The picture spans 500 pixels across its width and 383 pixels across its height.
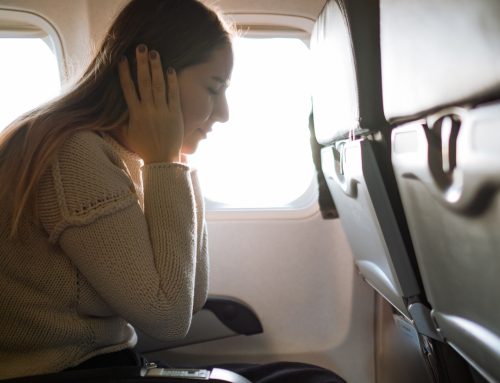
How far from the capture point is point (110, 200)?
842 mm

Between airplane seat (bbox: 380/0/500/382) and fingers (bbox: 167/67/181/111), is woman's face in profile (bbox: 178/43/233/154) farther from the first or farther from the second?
airplane seat (bbox: 380/0/500/382)

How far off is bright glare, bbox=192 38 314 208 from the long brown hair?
3.04ft

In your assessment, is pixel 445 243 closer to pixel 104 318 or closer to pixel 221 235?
pixel 104 318

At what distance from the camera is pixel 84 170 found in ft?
2.79

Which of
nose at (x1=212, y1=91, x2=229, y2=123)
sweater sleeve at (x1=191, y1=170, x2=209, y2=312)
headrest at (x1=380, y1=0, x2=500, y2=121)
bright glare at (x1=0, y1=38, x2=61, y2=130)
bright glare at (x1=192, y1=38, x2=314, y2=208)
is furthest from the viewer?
bright glare at (x1=192, y1=38, x2=314, y2=208)

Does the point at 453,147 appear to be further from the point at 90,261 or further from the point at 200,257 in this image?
the point at 200,257

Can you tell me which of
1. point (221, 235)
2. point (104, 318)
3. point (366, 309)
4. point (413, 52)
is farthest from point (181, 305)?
point (366, 309)

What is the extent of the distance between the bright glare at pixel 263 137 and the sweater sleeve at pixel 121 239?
108 centimetres

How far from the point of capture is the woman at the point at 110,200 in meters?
0.84

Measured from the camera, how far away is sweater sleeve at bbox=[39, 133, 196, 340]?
0.83 meters

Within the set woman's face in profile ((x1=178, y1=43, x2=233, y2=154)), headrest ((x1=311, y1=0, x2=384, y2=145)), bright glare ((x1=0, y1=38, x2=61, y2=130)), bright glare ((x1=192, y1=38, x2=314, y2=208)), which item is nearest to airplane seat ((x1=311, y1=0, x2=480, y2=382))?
headrest ((x1=311, y1=0, x2=384, y2=145))

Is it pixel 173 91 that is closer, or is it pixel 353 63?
pixel 353 63

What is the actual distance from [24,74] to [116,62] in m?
1.14

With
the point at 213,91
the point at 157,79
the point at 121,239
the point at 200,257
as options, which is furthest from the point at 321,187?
the point at 121,239
